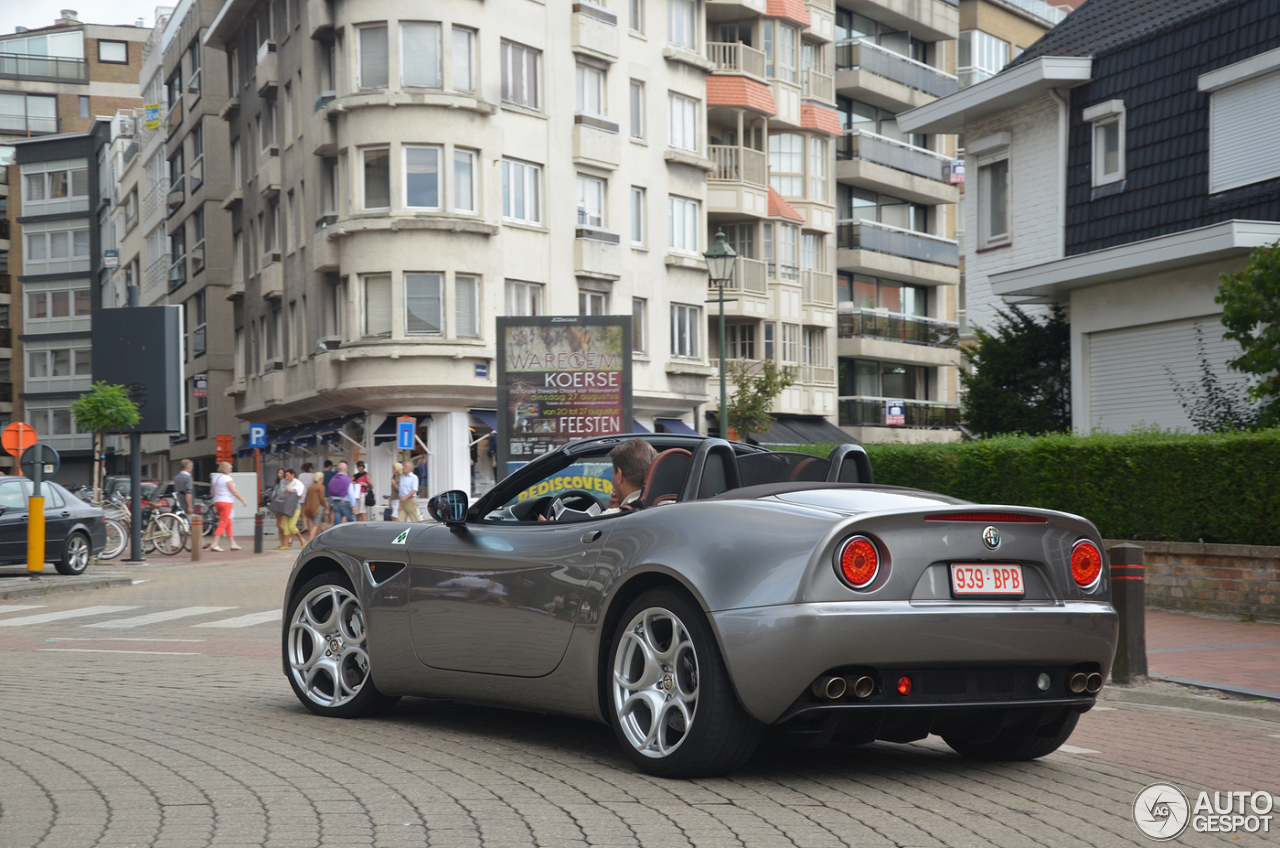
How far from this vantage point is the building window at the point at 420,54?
Result: 3756cm

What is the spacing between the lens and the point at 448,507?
22.6ft

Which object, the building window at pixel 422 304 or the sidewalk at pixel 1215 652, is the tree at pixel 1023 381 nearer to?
the sidewalk at pixel 1215 652

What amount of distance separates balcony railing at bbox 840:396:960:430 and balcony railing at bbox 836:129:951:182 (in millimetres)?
8771

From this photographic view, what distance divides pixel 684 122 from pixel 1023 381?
22873 mm

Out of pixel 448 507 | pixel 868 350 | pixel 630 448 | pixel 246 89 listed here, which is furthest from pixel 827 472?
pixel 868 350

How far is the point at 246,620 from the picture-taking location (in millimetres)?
15031

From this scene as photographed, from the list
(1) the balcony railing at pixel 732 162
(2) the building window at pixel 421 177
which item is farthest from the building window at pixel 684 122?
(2) the building window at pixel 421 177

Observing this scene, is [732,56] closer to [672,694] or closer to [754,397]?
[754,397]

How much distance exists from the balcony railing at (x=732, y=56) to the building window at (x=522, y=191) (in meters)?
11.1

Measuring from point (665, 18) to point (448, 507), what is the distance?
3978 centimetres

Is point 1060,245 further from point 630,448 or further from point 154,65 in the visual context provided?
point 154,65

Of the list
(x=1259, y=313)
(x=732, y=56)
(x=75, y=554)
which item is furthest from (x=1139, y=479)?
(x=732, y=56)

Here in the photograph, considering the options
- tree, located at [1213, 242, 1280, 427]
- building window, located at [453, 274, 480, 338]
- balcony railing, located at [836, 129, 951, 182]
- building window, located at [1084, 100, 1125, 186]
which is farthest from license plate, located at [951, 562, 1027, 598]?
balcony railing, located at [836, 129, 951, 182]

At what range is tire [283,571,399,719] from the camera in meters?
7.38
